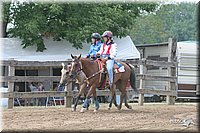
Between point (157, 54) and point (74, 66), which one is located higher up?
point (157, 54)

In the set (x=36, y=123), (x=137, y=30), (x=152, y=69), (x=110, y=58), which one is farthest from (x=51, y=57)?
(x=137, y=30)

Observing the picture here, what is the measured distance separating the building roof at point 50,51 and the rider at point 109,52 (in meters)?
7.29

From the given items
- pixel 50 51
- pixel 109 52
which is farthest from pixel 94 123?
pixel 50 51

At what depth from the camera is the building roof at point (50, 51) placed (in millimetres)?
17562

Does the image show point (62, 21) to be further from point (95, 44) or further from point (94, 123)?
point (94, 123)

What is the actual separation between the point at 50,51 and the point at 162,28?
39.6m

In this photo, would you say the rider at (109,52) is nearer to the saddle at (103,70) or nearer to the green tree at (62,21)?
the saddle at (103,70)

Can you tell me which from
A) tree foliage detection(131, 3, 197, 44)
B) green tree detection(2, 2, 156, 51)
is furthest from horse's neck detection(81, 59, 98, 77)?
tree foliage detection(131, 3, 197, 44)

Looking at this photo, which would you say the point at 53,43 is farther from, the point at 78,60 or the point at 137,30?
the point at 137,30

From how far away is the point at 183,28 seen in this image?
191ft

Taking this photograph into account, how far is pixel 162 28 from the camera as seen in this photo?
56.3 metres

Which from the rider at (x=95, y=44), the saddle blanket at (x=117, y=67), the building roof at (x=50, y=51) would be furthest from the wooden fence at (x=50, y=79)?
the building roof at (x=50, y=51)

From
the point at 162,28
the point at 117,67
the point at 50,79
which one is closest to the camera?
the point at 117,67

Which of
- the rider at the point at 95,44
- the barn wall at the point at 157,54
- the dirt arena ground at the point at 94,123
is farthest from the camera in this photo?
the barn wall at the point at 157,54
